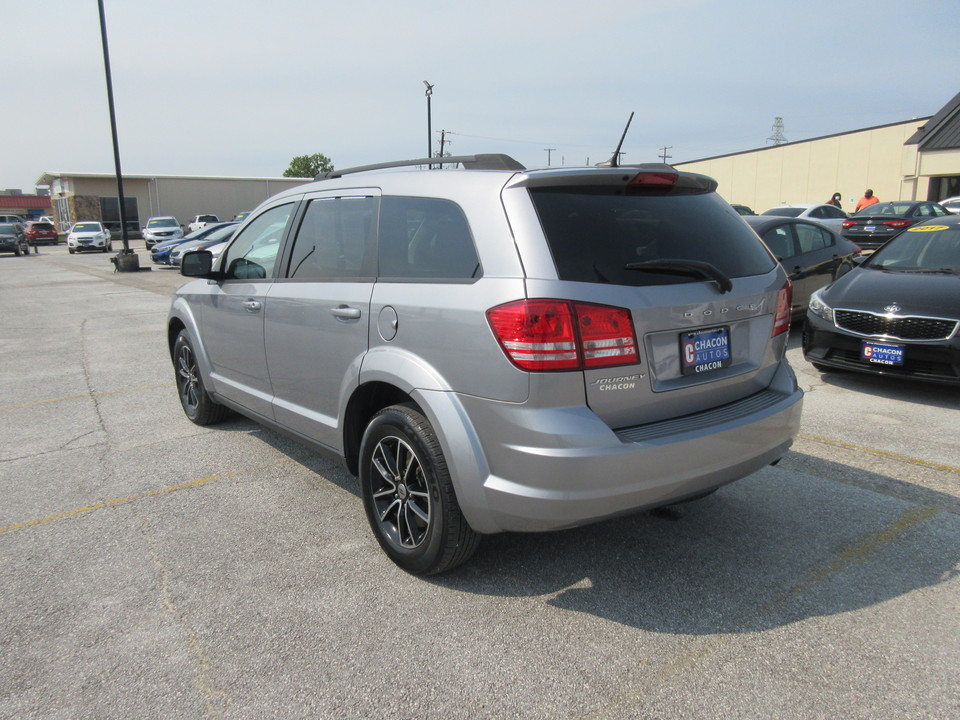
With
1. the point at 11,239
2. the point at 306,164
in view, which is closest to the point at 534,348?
the point at 11,239

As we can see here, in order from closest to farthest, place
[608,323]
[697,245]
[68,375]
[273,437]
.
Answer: [608,323], [697,245], [273,437], [68,375]

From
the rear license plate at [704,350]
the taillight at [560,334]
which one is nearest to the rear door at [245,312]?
the taillight at [560,334]

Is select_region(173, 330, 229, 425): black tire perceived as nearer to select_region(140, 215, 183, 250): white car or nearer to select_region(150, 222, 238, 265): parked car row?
select_region(150, 222, 238, 265): parked car row

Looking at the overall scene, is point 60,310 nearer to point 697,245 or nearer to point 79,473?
point 79,473

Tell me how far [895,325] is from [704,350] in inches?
159

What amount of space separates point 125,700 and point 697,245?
9.21 ft

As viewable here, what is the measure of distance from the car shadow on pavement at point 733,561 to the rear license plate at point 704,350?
3.11 ft

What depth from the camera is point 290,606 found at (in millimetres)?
2969

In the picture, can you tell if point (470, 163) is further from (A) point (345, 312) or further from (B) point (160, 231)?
(B) point (160, 231)

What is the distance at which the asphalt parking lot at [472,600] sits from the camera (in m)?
2.42

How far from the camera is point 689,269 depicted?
2.91m

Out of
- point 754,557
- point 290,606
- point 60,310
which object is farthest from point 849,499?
point 60,310

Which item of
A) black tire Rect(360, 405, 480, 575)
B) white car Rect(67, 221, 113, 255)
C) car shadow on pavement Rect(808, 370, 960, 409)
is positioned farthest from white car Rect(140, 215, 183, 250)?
black tire Rect(360, 405, 480, 575)

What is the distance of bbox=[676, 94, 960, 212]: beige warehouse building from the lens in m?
33.9
